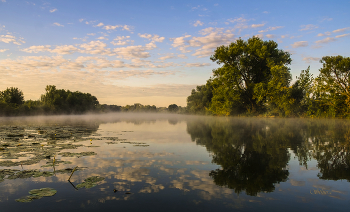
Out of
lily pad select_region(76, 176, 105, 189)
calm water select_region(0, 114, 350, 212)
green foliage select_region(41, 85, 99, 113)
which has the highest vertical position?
green foliage select_region(41, 85, 99, 113)

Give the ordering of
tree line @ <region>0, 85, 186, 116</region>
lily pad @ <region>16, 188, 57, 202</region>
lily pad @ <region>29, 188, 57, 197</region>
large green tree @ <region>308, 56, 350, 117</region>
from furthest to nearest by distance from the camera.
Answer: tree line @ <region>0, 85, 186, 116</region>, large green tree @ <region>308, 56, 350, 117</region>, lily pad @ <region>29, 188, 57, 197</region>, lily pad @ <region>16, 188, 57, 202</region>

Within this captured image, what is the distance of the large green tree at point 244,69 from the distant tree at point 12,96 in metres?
69.0

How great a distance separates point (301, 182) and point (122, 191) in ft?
14.6

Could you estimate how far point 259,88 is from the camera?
1663 inches

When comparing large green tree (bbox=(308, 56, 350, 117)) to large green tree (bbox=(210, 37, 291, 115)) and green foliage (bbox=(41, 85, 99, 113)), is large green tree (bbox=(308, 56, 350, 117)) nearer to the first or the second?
large green tree (bbox=(210, 37, 291, 115))

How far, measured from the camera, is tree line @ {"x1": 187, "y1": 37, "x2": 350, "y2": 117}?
39.1 meters

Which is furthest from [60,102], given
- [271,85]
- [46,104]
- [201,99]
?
[271,85]

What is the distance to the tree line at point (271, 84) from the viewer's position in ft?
128

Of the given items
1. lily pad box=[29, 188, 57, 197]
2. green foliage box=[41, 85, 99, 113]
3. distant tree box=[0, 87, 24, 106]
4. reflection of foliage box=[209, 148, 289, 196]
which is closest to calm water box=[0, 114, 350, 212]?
reflection of foliage box=[209, 148, 289, 196]

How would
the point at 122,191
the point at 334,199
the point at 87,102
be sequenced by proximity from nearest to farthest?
the point at 334,199
the point at 122,191
the point at 87,102

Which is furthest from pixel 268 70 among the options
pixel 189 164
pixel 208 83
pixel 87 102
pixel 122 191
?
pixel 87 102

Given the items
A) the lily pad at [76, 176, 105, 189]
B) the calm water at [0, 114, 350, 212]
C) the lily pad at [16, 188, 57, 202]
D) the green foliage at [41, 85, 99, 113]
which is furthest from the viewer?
the green foliage at [41, 85, 99, 113]

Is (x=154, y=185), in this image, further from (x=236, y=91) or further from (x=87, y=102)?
(x=87, y=102)

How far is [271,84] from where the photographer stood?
135 feet
